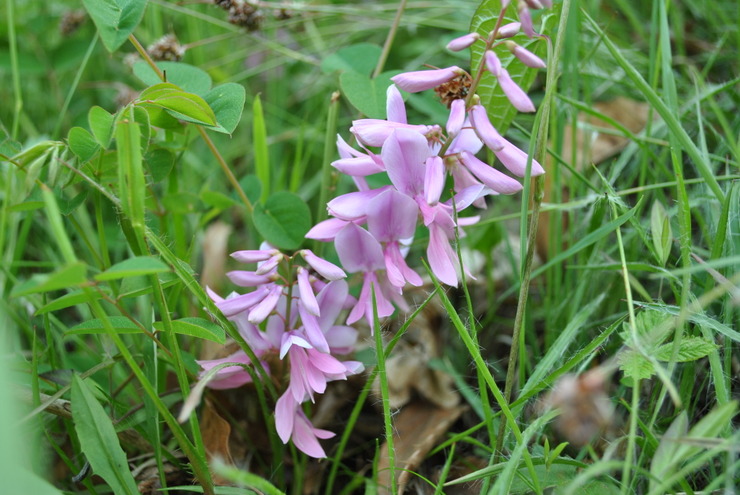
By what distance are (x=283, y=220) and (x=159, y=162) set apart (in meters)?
0.28

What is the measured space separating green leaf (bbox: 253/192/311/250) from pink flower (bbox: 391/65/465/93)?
1.28 feet

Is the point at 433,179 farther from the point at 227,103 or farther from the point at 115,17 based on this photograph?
the point at 115,17

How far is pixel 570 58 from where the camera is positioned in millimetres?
1604

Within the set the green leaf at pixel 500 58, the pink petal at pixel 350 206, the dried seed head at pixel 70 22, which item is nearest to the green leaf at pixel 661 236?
the green leaf at pixel 500 58

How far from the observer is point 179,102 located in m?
1.14

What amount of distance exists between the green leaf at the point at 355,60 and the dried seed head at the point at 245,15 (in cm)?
23

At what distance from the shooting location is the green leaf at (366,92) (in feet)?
4.33

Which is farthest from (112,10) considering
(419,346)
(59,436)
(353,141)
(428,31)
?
(428,31)

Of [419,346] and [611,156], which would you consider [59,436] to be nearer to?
[419,346]

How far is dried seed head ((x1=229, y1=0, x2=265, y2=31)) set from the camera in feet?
5.36

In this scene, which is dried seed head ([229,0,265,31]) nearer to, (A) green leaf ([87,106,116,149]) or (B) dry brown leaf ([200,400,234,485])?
(A) green leaf ([87,106,116,149])

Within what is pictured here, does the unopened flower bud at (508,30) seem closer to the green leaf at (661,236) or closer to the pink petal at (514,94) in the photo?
the pink petal at (514,94)

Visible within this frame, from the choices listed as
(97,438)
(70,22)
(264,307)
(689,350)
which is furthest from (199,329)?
(70,22)

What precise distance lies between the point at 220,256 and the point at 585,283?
97cm
